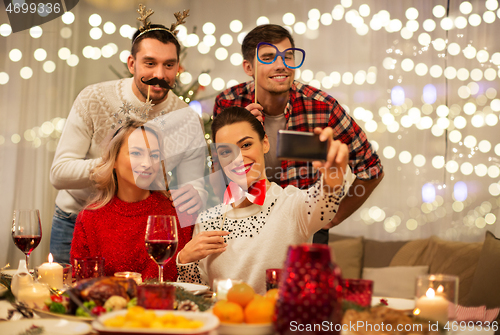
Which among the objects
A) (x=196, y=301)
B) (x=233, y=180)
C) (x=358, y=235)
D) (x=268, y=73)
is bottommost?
(x=358, y=235)

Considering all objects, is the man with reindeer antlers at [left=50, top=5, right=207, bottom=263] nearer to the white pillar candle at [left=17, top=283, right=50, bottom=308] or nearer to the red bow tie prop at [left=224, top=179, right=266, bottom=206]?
the red bow tie prop at [left=224, top=179, right=266, bottom=206]

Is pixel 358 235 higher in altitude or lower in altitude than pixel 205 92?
lower

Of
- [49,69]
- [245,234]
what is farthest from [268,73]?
[49,69]

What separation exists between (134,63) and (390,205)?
2235mm

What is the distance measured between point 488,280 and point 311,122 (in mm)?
1260

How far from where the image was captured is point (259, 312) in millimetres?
693

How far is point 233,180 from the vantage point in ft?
5.06

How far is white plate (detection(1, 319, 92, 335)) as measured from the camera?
0.75 metres

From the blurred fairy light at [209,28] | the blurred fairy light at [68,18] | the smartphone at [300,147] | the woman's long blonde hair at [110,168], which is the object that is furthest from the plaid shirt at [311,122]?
the blurred fairy light at [68,18]

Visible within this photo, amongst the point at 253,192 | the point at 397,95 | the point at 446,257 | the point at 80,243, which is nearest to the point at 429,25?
the point at 397,95

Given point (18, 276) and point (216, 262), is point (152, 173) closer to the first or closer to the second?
point (216, 262)

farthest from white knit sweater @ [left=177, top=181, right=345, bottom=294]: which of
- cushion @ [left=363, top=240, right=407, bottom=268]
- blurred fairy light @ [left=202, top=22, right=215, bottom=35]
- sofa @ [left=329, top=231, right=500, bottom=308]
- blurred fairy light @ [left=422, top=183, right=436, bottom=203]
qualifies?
blurred fairy light @ [left=202, top=22, right=215, bottom=35]

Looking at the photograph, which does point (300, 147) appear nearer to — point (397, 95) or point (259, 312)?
point (259, 312)

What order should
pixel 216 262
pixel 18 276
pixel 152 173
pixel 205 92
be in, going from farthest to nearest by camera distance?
1. pixel 205 92
2. pixel 152 173
3. pixel 216 262
4. pixel 18 276
